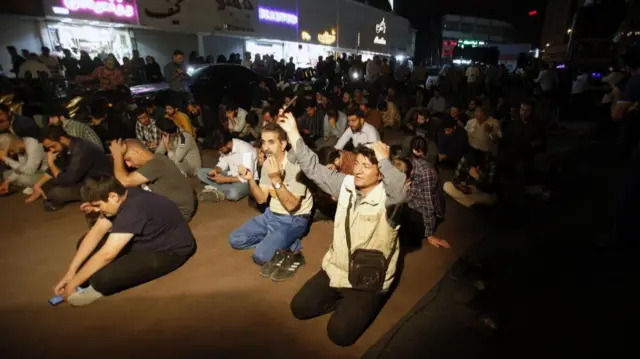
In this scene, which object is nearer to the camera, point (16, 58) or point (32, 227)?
point (32, 227)

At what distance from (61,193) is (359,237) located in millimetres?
4373

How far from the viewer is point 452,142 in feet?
20.4

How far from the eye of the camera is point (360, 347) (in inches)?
103

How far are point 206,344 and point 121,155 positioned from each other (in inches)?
93.0

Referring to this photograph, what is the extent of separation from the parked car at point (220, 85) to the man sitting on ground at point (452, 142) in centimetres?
573

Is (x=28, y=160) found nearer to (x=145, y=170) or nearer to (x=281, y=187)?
(x=145, y=170)

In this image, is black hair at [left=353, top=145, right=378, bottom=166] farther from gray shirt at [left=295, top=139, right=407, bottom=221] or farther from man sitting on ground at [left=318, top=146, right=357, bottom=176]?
man sitting on ground at [left=318, top=146, right=357, bottom=176]

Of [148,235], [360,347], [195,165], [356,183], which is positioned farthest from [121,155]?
[360,347]

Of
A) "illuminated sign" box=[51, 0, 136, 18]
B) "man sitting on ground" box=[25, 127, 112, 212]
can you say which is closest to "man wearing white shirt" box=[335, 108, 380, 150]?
"man sitting on ground" box=[25, 127, 112, 212]

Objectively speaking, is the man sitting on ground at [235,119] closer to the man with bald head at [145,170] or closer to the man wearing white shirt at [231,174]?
the man wearing white shirt at [231,174]

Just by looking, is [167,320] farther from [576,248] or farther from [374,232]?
[576,248]

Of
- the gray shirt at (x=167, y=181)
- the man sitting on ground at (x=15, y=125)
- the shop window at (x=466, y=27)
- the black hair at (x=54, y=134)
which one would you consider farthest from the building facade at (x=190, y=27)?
the shop window at (x=466, y=27)

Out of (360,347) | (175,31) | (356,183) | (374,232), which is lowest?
(360,347)

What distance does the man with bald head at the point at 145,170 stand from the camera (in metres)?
3.88
